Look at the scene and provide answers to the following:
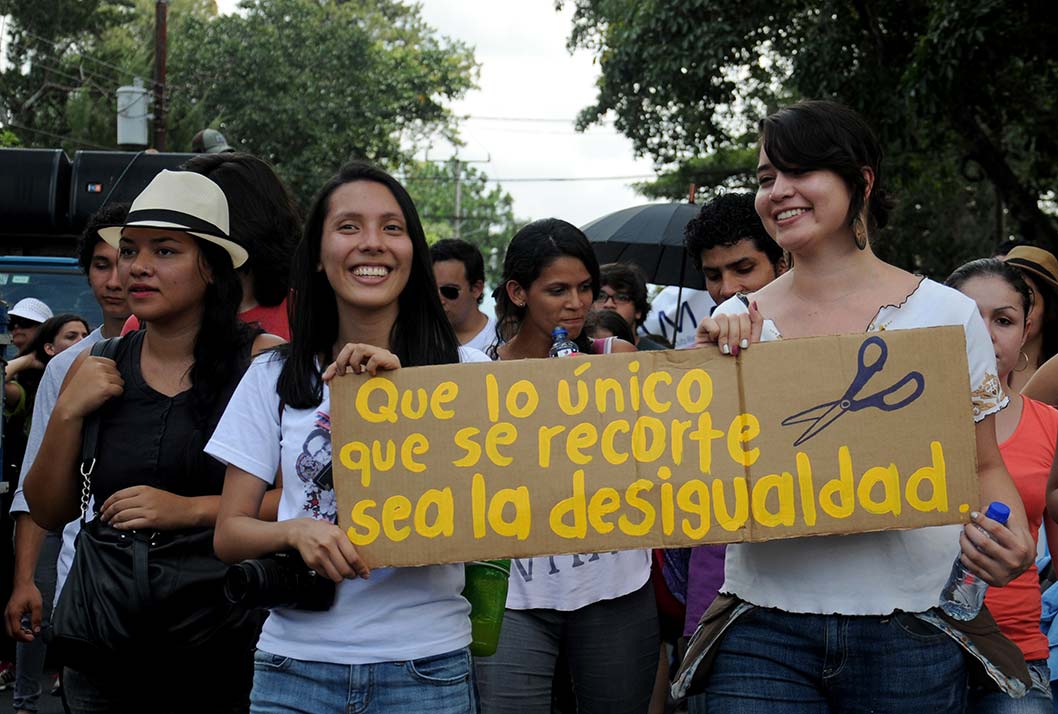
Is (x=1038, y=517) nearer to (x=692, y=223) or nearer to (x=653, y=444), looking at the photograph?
(x=653, y=444)

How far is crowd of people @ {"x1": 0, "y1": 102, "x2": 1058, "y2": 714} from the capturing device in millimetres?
2732

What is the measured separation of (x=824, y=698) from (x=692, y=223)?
2.45 meters

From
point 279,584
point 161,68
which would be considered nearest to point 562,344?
point 279,584

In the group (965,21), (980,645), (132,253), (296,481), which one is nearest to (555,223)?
(132,253)

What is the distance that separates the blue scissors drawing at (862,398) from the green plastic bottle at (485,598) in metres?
0.78

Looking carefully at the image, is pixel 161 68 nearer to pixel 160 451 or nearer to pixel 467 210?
pixel 160 451

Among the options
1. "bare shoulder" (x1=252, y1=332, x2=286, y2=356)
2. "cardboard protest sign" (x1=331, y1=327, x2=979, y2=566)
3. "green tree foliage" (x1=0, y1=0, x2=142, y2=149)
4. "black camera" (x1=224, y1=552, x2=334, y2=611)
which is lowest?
"black camera" (x1=224, y1=552, x2=334, y2=611)

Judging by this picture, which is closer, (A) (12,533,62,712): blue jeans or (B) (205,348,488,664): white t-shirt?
(B) (205,348,488,664): white t-shirt

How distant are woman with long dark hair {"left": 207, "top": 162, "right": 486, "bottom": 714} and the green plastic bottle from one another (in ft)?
0.43

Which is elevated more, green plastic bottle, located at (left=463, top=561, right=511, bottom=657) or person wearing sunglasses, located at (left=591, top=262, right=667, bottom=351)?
person wearing sunglasses, located at (left=591, top=262, right=667, bottom=351)

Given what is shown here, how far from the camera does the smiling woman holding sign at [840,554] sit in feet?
8.92

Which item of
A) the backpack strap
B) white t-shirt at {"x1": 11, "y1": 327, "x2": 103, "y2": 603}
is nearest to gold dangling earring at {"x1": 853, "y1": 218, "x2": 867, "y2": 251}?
the backpack strap

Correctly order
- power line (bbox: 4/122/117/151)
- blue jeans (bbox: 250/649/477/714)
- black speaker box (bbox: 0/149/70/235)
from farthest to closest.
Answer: power line (bbox: 4/122/117/151), black speaker box (bbox: 0/149/70/235), blue jeans (bbox: 250/649/477/714)

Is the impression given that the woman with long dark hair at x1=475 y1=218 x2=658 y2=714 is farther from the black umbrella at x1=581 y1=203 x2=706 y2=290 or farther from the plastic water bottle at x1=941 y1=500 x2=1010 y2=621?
the black umbrella at x1=581 y1=203 x2=706 y2=290
